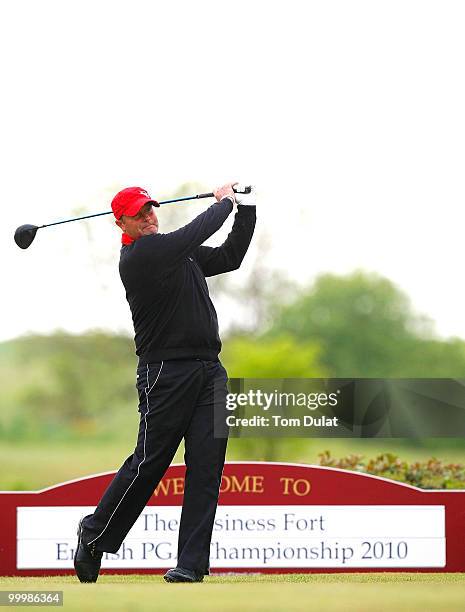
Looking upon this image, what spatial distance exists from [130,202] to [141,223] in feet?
0.32

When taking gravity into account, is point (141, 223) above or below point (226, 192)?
below

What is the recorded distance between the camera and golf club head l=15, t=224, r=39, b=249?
510cm

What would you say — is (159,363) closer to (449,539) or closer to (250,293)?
(449,539)

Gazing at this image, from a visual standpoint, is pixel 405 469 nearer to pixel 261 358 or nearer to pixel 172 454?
pixel 172 454

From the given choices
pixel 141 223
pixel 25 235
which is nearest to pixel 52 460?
pixel 25 235

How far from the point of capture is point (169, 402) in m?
4.37

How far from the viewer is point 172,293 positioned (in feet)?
14.5

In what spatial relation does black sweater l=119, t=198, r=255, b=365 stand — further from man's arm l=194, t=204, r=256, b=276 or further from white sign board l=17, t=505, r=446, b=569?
white sign board l=17, t=505, r=446, b=569

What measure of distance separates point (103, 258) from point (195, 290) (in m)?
4.65

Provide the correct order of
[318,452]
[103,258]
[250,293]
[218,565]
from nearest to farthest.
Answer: [218,565], [318,452], [103,258], [250,293]

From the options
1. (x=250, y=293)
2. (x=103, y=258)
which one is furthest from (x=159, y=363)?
(x=250, y=293)

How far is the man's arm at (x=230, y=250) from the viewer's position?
4.61 metres

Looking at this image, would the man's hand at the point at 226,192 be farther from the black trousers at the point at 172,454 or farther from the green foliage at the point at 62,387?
the green foliage at the point at 62,387

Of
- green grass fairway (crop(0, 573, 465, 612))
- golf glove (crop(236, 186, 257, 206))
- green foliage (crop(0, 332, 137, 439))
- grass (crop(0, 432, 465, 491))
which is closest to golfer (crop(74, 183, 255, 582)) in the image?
golf glove (crop(236, 186, 257, 206))
